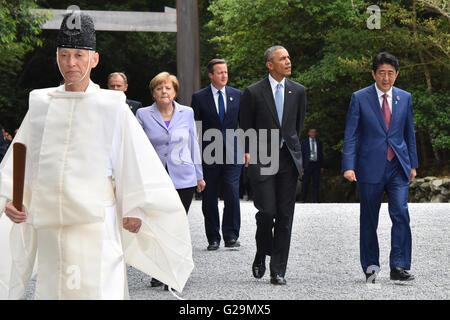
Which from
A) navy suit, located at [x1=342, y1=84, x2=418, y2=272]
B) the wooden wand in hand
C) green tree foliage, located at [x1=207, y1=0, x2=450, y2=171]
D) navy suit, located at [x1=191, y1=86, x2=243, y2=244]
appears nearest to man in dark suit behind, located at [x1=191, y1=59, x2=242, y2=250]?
navy suit, located at [x1=191, y1=86, x2=243, y2=244]

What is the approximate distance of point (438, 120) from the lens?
20.5m

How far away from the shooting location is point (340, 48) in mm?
21969

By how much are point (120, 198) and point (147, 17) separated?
583 inches

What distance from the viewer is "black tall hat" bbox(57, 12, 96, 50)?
428cm

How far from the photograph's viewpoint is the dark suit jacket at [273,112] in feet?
23.7

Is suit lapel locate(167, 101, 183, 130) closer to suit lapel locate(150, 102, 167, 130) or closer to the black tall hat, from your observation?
suit lapel locate(150, 102, 167, 130)

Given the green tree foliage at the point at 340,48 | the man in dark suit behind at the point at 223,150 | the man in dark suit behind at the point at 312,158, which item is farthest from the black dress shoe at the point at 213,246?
the man in dark suit behind at the point at 312,158

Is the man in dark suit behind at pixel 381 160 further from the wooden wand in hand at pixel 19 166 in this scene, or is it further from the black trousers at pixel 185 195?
the wooden wand in hand at pixel 19 166

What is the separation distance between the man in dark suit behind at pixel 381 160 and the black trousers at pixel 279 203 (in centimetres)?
48

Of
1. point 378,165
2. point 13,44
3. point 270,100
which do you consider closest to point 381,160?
point 378,165

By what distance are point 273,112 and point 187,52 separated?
33.1ft

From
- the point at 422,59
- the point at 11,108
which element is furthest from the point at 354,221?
the point at 11,108

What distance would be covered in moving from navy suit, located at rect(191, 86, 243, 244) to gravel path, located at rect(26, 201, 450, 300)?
265 mm

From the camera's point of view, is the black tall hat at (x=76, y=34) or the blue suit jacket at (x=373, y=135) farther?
the blue suit jacket at (x=373, y=135)
